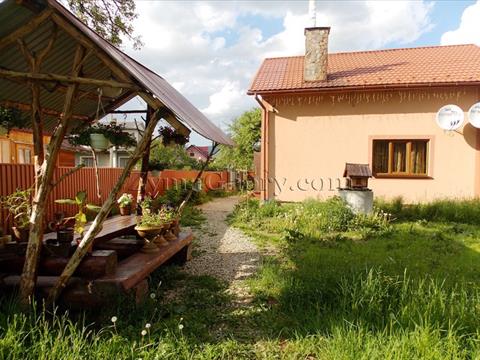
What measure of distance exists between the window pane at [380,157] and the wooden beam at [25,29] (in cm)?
920

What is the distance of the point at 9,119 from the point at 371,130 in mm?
9149

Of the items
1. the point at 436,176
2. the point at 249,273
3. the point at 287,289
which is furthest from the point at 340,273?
the point at 436,176

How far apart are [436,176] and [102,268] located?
31.9 ft

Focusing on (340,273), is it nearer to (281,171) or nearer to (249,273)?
(249,273)

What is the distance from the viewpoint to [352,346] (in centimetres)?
238

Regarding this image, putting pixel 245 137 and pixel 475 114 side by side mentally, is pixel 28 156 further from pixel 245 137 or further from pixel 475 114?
pixel 475 114

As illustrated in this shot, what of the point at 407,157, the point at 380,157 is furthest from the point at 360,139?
the point at 407,157

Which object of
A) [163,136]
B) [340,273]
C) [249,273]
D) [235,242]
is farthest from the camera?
[235,242]

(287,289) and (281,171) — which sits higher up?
(281,171)

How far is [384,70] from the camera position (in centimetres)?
1057

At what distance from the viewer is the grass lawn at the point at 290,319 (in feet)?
7.75

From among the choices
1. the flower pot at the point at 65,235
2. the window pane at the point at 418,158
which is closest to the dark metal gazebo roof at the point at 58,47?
the flower pot at the point at 65,235

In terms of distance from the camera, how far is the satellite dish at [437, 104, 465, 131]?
9.05 metres

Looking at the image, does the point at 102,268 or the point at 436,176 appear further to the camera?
the point at 436,176
